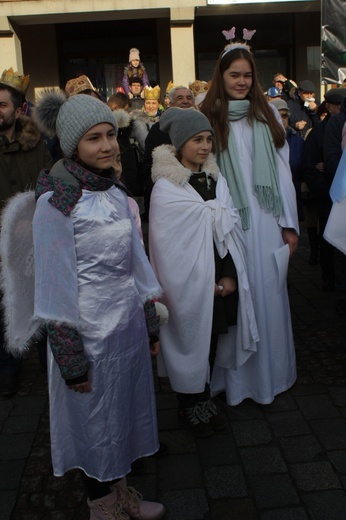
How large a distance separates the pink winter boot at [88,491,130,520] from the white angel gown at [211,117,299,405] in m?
1.24

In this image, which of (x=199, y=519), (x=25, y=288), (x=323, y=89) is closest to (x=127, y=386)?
(x=25, y=288)

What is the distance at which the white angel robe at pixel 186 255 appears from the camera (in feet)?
9.94

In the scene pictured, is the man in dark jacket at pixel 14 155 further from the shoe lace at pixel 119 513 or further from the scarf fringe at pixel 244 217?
the shoe lace at pixel 119 513

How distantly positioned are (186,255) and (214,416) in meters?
0.94

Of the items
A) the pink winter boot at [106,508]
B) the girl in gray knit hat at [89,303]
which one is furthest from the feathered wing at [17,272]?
the pink winter boot at [106,508]

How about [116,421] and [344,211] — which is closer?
[116,421]

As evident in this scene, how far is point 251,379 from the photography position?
11.5 ft

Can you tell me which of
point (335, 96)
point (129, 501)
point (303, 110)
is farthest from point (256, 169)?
point (303, 110)

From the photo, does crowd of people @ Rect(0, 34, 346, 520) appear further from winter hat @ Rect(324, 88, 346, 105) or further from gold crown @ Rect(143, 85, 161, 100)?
gold crown @ Rect(143, 85, 161, 100)

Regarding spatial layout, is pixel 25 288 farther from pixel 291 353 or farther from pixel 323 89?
pixel 323 89

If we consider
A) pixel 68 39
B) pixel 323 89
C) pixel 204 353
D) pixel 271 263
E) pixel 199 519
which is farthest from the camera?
pixel 68 39

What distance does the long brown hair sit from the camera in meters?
3.37

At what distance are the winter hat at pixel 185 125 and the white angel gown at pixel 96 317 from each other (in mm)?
812

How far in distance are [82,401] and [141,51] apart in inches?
522
